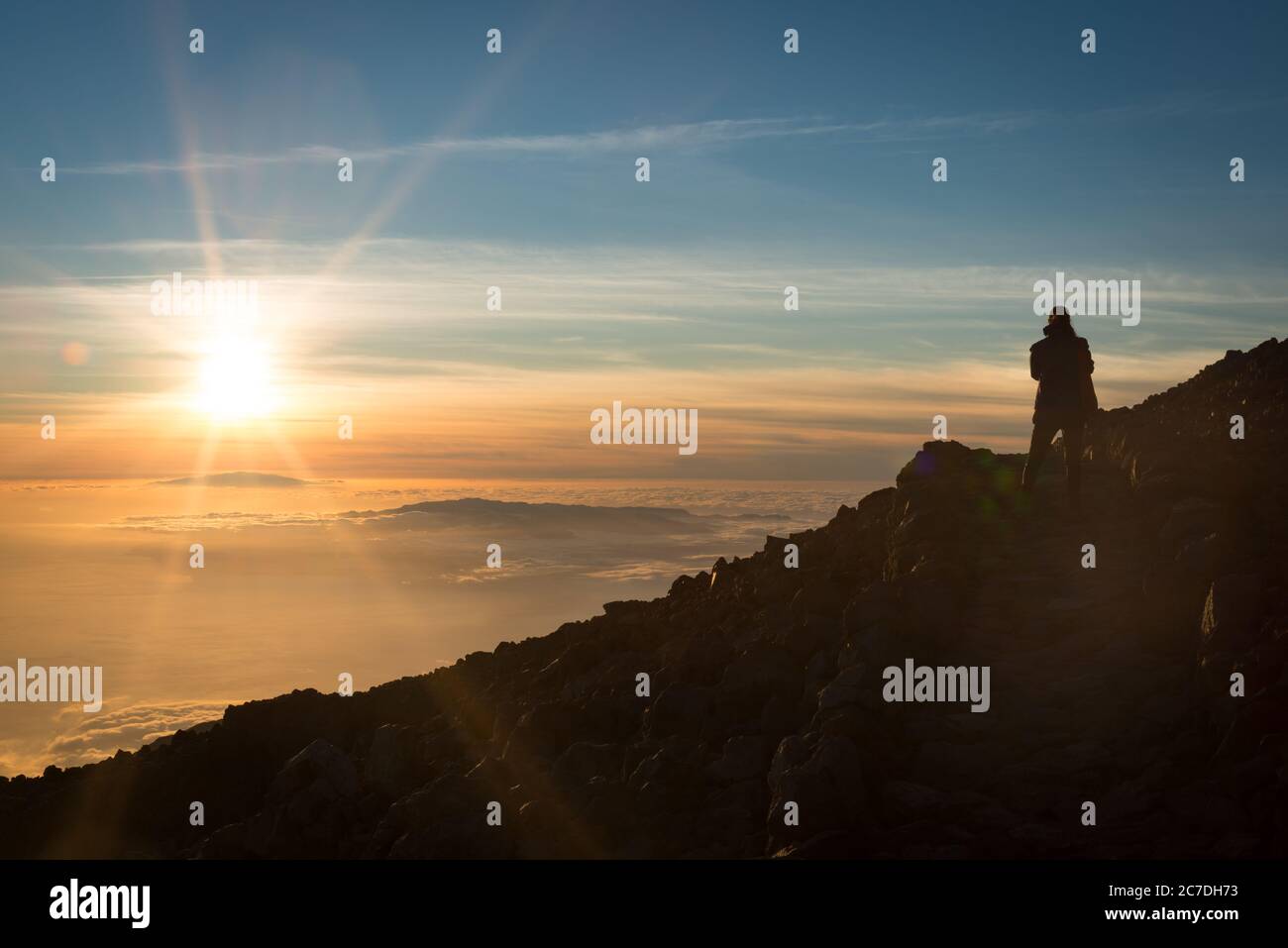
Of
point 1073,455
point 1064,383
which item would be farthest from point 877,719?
point 1064,383

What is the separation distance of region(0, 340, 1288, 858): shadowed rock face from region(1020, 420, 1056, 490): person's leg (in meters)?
0.51

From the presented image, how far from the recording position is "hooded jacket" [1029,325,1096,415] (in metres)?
20.4

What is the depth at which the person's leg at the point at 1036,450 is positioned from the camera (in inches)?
819

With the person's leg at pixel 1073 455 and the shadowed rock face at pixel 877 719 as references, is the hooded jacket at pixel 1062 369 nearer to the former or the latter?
the person's leg at pixel 1073 455

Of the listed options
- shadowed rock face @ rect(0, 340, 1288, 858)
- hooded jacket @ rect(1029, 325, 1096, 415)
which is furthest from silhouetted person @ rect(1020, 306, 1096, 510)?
shadowed rock face @ rect(0, 340, 1288, 858)

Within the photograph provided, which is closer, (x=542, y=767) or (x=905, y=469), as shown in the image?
(x=542, y=767)

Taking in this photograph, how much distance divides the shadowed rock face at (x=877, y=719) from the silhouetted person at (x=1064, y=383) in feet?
5.57

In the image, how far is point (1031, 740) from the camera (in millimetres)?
15320

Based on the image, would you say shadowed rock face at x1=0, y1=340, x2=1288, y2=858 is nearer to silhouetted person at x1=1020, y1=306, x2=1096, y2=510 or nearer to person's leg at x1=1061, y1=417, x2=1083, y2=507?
person's leg at x1=1061, y1=417, x2=1083, y2=507

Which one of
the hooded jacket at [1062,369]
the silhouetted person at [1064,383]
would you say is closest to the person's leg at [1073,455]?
the silhouetted person at [1064,383]

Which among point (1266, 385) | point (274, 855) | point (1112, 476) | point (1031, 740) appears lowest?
point (274, 855)
